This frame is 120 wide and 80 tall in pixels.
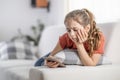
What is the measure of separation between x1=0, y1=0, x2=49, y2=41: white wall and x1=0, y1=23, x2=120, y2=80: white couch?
116 centimetres

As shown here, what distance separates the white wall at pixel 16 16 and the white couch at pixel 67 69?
3.82 ft

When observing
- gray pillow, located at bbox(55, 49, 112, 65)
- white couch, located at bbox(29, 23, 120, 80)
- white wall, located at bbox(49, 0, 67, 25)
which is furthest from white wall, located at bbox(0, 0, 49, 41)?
gray pillow, located at bbox(55, 49, 112, 65)

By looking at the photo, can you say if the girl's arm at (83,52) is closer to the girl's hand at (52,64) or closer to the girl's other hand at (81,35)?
the girl's other hand at (81,35)

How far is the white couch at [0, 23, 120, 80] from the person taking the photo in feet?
5.45

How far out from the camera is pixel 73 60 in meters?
1.92

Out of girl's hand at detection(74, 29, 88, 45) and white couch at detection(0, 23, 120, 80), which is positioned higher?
girl's hand at detection(74, 29, 88, 45)

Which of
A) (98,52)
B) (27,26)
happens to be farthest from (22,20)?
(98,52)

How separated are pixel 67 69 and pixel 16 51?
1.82 m

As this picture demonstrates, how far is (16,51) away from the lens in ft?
11.3

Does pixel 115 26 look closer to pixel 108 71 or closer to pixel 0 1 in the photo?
pixel 108 71

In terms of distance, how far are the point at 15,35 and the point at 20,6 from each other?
0.43 meters

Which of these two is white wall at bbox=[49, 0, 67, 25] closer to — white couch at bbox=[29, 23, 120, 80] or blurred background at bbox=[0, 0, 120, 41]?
blurred background at bbox=[0, 0, 120, 41]

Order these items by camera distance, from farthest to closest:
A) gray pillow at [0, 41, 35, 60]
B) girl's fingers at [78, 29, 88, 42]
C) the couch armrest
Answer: gray pillow at [0, 41, 35, 60] → girl's fingers at [78, 29, 88, 42] → the couch armrest

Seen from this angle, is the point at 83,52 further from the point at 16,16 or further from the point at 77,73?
the point at 16,16
